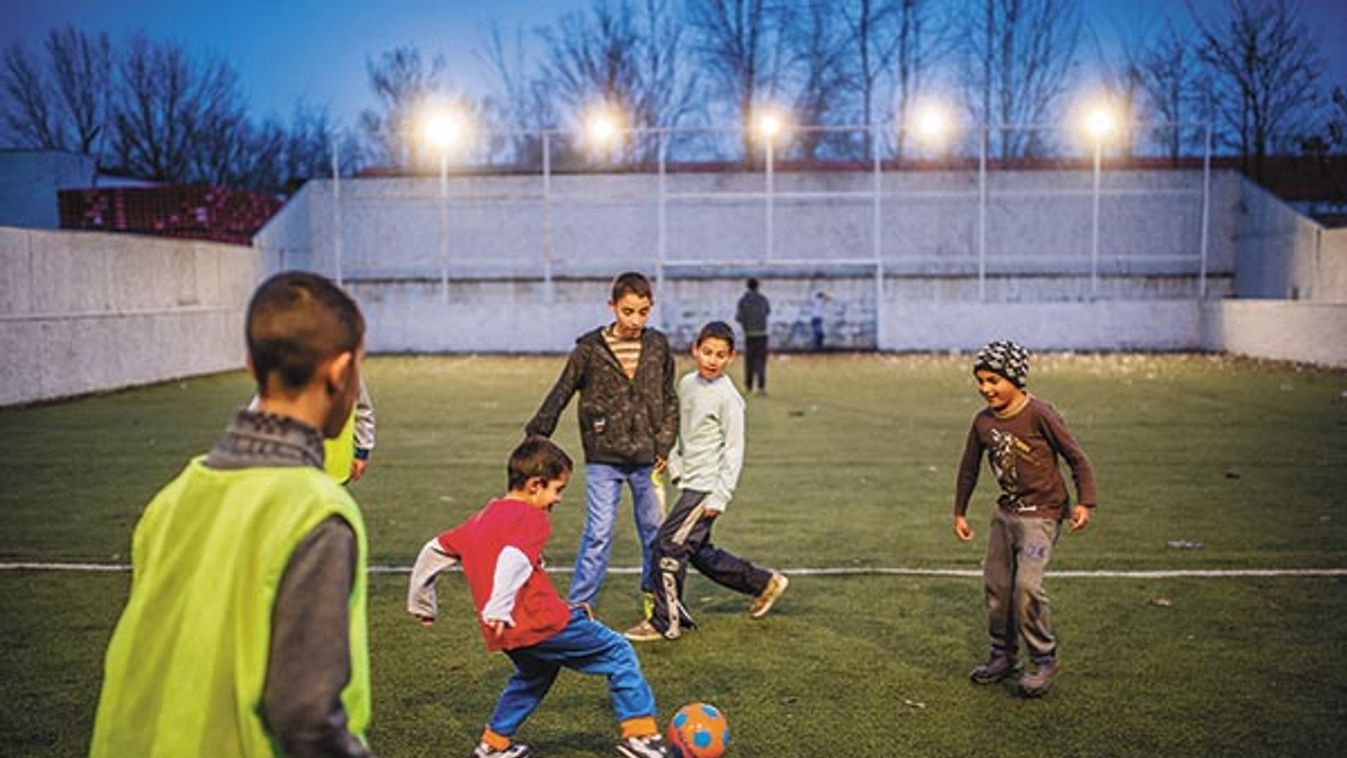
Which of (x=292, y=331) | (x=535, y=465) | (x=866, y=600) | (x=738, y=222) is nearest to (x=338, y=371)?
(x=292, y=331)

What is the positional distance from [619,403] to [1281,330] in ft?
72.2

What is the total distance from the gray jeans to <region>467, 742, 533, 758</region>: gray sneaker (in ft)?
7.20

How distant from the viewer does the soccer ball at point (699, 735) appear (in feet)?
14.1

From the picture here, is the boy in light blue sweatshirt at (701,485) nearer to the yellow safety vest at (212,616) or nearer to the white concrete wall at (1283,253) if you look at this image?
the yellow safety vest at (212,616)

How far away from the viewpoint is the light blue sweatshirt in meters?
6.12

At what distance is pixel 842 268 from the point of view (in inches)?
1199

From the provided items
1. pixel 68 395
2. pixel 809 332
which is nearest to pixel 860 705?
pixel 68 395

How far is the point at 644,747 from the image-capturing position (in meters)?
4.35

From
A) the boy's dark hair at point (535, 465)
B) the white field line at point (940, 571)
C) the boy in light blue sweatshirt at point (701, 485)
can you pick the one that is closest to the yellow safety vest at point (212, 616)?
the boy's dark hair at point (535, 465)

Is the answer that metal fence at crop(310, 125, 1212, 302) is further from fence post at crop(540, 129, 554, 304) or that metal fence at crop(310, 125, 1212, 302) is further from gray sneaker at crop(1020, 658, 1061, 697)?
gray sneaker at crop(1020, 658, 1061, 697)

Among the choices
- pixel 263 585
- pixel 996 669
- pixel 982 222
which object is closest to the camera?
pixel 263 585

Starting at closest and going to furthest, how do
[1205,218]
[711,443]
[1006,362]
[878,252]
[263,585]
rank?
1. [263,585]
2. [1006,362]
3. [711,443]
4. [1205,218]
5. [878,252]

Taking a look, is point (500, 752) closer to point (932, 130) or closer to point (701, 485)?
point (701, 485)

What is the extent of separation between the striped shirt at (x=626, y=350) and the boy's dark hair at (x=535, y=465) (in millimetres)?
2056
